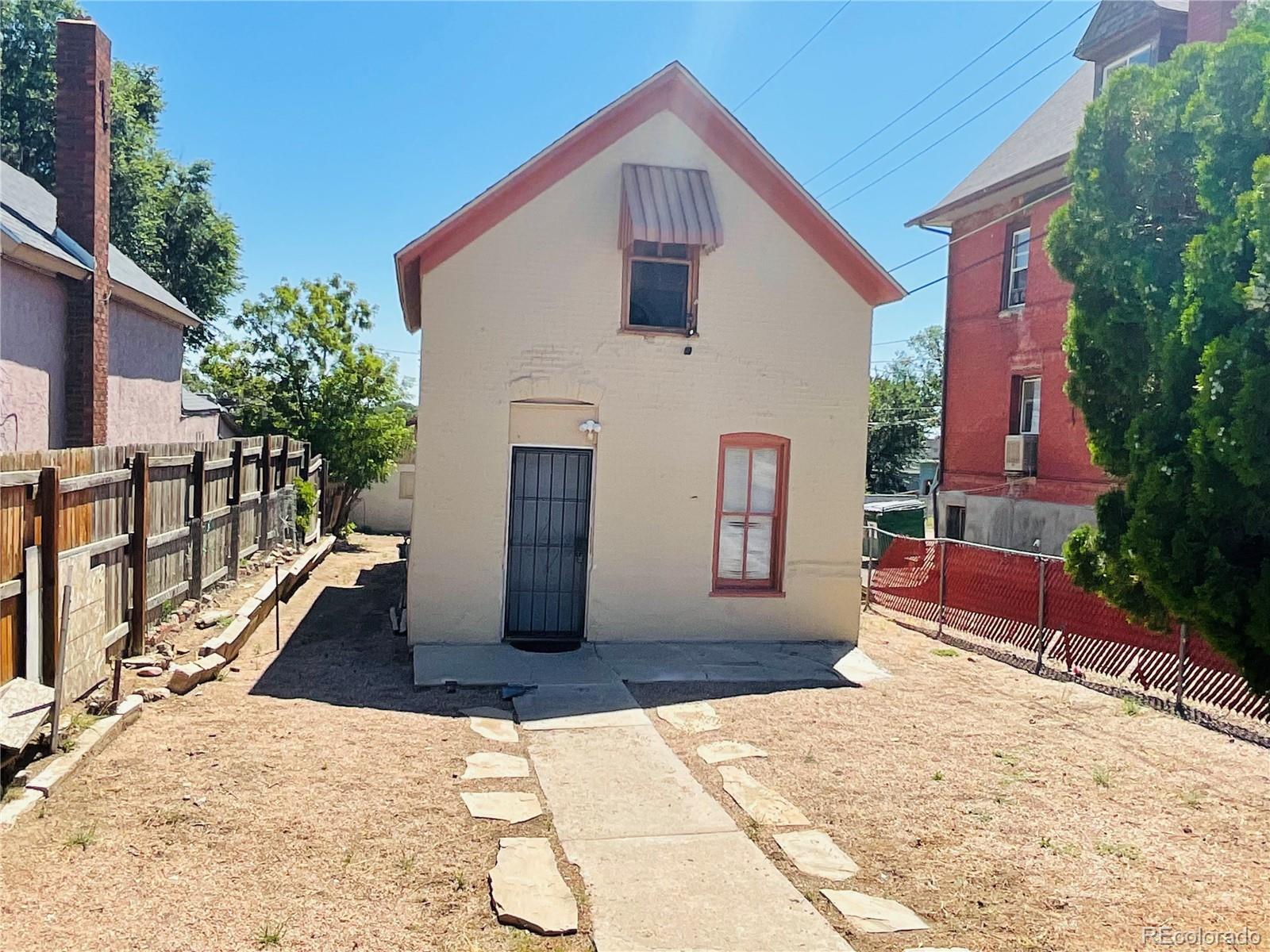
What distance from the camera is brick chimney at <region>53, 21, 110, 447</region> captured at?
13.1 m

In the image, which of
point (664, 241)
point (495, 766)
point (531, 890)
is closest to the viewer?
point (531, 890)

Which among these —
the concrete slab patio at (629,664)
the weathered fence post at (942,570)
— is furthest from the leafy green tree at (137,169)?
the weathered fence post at (942,570)

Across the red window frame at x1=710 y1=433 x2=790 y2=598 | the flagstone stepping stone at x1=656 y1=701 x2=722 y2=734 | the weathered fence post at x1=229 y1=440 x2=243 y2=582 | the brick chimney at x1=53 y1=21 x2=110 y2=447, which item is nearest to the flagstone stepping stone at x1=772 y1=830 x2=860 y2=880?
the flagstone stepping stone at x1=656 y1=701 x2=722 y2=734

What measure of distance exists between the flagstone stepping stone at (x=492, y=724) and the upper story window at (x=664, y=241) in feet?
15.5

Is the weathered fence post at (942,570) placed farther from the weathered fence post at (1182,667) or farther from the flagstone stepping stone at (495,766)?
the flagstone stepping stone at (495,766)

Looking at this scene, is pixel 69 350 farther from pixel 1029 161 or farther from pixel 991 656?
pixel 1029 161

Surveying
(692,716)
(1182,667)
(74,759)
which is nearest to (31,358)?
(74,759)

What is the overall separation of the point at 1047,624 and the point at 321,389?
18.5 m

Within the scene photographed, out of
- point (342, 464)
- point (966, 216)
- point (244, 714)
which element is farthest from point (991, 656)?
point (342, 464)

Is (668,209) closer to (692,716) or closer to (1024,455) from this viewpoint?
(692,716)

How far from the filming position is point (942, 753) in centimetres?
720

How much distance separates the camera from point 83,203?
13.3 meters

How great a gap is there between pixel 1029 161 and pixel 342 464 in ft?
57.0

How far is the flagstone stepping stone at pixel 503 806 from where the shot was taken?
556cm
